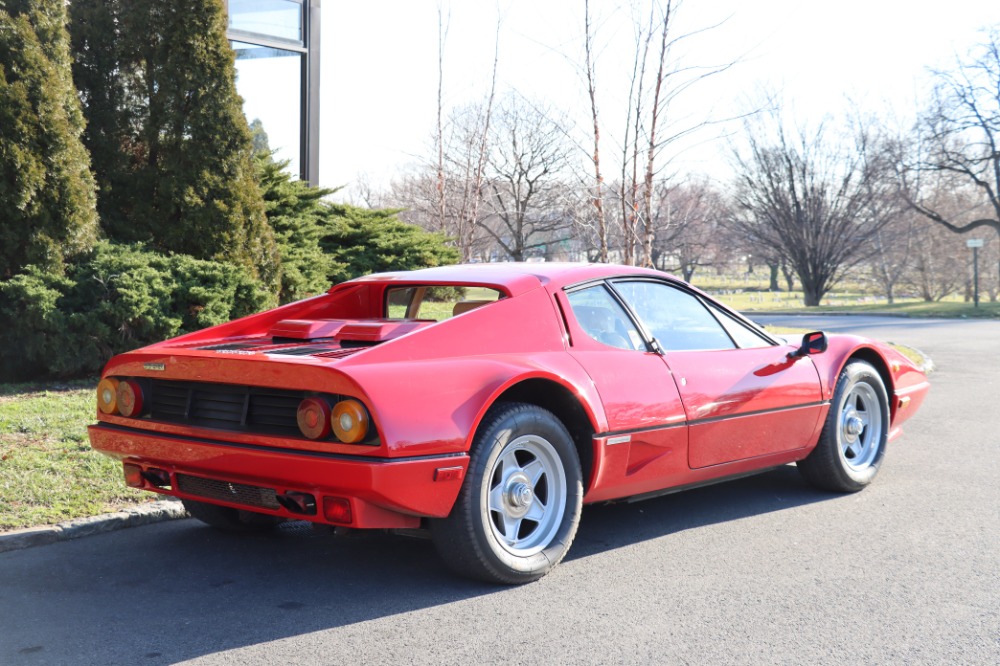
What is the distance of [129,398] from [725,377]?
293cm

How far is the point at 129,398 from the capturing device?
14.1ft

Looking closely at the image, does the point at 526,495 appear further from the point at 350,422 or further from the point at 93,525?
the point at 93,525

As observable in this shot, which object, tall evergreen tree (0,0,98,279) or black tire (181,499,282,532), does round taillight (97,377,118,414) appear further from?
tall evergreen tree (0,0,98,279)

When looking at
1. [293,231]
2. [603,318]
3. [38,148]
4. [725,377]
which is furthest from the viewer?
[293,231]

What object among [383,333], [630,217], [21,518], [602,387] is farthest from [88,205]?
[630,217]

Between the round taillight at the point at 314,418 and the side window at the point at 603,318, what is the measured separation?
1.45 meters

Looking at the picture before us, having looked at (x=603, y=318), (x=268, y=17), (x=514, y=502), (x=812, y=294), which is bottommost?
(x=514, y=502)

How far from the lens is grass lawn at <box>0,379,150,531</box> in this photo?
5.02 m

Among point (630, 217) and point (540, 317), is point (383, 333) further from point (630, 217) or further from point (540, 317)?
point (630, 217)

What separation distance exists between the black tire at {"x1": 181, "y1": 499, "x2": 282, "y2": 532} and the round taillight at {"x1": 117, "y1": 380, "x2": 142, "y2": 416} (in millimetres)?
750

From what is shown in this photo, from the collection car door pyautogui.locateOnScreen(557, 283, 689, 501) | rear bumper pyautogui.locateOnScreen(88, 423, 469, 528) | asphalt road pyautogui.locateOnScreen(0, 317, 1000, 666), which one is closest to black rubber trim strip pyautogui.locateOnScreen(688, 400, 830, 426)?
car door pyautogui.locateOnScreen(557, 283, 689, 501)

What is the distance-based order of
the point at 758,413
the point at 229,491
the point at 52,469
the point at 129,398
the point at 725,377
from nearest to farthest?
1. the point at 229,491
2. the point at 129,398
3. the point at 725,377
4. the point at 758,413
5. the point at 52,469

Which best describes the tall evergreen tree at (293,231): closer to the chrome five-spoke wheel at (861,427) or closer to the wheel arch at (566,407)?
the chrome five-spoke wheel at (861,427)

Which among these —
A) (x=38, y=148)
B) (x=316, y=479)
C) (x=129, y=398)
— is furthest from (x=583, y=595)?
(x=38, y=148)
